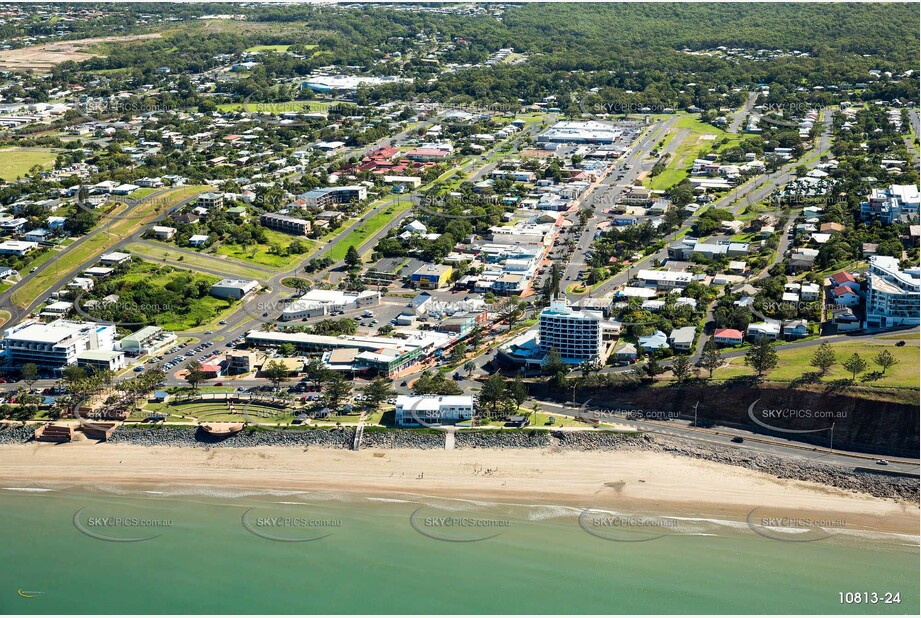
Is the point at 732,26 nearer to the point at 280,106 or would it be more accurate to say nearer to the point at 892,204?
the point at 280,106

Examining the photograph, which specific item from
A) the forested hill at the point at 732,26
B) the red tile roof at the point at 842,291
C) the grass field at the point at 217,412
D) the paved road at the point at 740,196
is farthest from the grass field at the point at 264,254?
the forested hill at the point at 732,26

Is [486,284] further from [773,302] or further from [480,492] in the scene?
[480,492]

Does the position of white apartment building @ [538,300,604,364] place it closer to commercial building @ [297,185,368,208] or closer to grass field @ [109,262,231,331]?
grass field @ [109,262,231,331]

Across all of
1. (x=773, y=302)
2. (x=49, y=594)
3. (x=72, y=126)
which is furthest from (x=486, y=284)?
(x=72, y=126)

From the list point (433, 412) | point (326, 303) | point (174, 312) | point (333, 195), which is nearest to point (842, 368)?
point (433, 412)

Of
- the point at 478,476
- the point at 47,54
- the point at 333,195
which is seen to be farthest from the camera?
the point at 47,54

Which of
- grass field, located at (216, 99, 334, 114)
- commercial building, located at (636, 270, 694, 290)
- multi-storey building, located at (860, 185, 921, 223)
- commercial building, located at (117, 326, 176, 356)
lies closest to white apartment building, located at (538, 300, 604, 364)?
commercial building, located at (636, 270, 694, 290)
